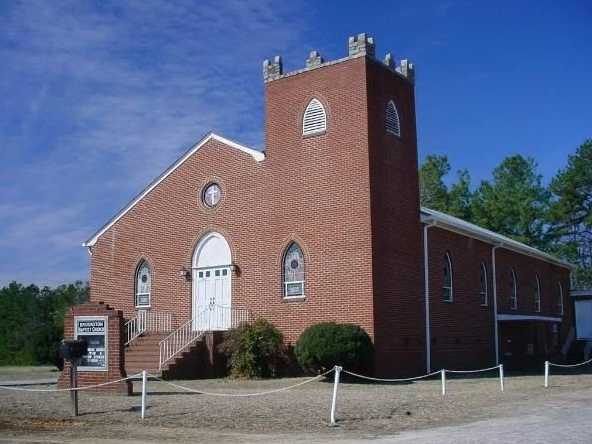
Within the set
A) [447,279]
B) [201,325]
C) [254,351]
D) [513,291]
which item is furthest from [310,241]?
[513,291]

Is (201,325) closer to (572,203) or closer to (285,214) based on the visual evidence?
(285,214)

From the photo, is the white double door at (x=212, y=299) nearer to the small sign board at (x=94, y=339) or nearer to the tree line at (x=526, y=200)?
the small sign board at (x=94, y=339)

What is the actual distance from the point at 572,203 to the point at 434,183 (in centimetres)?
1081

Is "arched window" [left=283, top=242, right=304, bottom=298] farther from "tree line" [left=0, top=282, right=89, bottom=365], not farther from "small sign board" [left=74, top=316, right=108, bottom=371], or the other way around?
"tree line" [left=0, top=282, right=89, bottom=365]

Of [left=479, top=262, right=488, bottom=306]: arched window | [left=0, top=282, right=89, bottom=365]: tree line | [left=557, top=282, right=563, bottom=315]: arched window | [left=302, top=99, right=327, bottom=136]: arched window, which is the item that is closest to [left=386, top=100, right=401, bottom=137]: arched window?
[left=302, top=99, right=327, bottom=136]: arched window

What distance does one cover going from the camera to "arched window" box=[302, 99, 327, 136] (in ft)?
84.4

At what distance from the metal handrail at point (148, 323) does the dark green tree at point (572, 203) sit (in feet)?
129

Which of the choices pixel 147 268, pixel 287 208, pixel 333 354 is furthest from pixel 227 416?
pixel 147 268

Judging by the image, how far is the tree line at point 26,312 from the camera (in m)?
47.7

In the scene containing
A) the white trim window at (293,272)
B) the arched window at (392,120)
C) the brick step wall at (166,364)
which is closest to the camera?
the brick step wall at (166,364)

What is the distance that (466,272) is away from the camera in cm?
3062

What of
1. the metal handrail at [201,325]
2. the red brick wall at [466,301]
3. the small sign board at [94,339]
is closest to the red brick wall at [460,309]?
the red brick wall at [466,301]

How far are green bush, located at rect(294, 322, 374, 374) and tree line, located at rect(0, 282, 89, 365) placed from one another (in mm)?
24012

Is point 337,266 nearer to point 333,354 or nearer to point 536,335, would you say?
point 333,354
